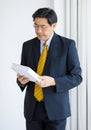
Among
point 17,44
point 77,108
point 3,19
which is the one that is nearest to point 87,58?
point 77,108

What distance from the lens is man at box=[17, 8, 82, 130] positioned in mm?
1682

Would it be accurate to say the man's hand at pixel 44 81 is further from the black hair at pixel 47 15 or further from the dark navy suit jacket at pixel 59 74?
the black hair at pixel 47 15

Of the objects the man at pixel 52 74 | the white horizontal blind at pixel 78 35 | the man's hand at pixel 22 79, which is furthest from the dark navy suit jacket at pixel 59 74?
the white horizontal blind at pixel 78 35

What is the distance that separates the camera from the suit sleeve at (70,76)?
168cm

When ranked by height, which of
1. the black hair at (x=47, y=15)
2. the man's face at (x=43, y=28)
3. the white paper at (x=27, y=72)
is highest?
the black hair at (x=47, y=15)

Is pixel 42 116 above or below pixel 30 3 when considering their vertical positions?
below

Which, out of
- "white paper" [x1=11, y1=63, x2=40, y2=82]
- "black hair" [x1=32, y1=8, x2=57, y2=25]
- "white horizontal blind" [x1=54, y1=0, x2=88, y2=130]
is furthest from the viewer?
"white horizontal blind" [x1=54, y1=0, x2=88, y2=130]

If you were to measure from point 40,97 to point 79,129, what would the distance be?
48.9 inches

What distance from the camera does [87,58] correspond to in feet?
8.65

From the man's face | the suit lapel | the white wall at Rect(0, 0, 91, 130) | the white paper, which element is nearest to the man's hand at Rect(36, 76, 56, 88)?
the white paper

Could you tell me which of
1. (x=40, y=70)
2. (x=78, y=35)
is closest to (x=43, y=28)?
(x=40, y=70)

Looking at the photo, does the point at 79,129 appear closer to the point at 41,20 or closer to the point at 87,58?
the point at 87,58

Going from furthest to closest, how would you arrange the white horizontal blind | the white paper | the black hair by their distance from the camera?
the white horizontal blind < the black hair < the white paper

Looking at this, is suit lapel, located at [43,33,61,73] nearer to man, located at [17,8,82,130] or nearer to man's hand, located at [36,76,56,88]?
man, located at [17,8,82,130]
